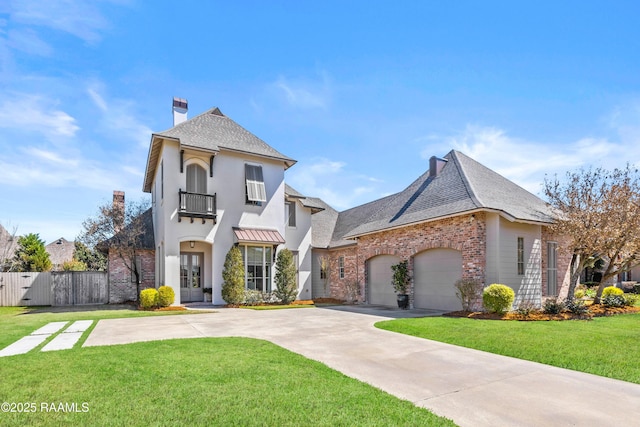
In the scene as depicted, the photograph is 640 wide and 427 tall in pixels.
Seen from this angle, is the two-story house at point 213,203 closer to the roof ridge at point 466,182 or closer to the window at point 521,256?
the roof ridge at point 466,182

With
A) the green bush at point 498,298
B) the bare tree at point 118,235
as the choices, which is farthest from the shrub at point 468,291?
the bare tree at point 118,235

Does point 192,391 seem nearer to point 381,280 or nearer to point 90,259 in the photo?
point 381,280

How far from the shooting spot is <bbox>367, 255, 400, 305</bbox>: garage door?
17.3 m

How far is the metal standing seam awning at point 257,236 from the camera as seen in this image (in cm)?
1722

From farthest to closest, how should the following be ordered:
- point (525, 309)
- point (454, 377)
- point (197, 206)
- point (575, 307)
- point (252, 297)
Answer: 1. point (252, 297)
2. point (197, 206)
3. point (575, 307)
4. point (525, 309)
5. point (454, 377)

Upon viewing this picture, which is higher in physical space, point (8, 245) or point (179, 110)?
point (179, 110)

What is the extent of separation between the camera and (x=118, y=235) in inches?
706

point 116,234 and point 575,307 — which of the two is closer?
point 575,307

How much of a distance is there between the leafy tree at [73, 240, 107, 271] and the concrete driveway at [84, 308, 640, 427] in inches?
646

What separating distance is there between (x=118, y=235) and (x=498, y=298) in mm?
16998

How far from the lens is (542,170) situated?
1501 cm

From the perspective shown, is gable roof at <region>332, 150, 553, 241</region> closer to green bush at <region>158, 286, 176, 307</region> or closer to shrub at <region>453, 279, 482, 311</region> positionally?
shrub at <region>453, 279, 482, 311</region>

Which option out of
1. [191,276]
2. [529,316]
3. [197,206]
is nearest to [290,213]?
[197,206]

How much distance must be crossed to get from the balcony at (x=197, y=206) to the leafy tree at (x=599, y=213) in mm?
14510
